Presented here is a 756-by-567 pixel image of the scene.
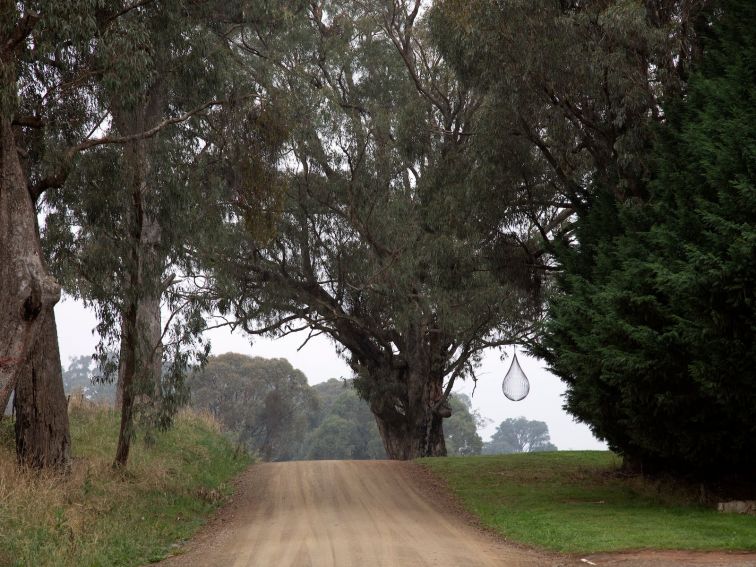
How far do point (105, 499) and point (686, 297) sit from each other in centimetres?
951

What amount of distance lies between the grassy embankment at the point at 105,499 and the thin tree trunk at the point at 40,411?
42 centimetres

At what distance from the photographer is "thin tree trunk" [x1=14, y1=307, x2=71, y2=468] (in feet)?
47.7

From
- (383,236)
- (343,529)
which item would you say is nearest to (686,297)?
(343,529)

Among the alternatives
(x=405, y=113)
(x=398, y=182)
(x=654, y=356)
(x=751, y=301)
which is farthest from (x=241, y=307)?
(x=751, y=301)

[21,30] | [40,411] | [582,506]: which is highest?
[21,30]

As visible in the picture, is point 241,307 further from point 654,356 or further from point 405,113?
point 654,356

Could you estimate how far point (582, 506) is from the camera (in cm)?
1513

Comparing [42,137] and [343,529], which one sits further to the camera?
[42,137]

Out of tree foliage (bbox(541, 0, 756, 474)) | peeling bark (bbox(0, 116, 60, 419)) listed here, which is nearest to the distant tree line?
tree foliage (bbox(541, 0, 756, 474))

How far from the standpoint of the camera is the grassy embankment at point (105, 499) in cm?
1018

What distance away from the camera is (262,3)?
21953mm

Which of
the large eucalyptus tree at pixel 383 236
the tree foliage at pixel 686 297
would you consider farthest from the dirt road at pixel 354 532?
the large eucalyptus tree at pixel 383 236

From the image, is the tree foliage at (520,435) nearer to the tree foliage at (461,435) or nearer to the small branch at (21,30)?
the tree foliage at (461,435)

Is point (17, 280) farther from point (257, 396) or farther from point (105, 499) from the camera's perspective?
point (257, 396)
